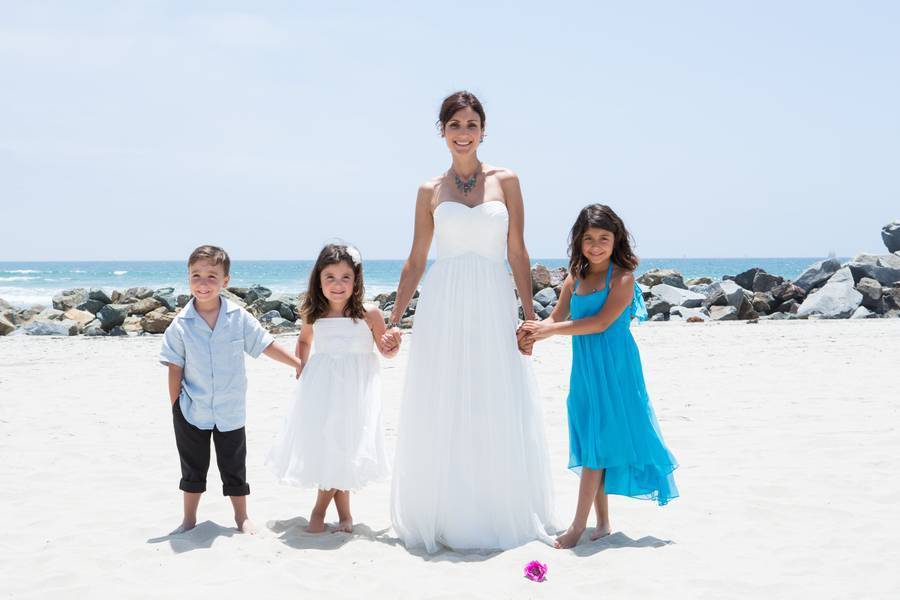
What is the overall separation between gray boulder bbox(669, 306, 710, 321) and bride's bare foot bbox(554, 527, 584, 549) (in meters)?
15.8

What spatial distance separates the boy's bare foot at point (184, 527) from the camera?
4426mm

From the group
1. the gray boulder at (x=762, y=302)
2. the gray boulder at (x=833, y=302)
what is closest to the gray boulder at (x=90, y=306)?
the gray boulder at (x=762, y=302)

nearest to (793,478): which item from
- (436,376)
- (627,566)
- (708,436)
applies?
(708,436)

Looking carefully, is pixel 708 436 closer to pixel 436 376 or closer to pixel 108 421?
pixel 436 376

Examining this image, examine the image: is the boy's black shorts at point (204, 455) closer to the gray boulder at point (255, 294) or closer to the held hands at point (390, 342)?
the held hands at point (390, 342)

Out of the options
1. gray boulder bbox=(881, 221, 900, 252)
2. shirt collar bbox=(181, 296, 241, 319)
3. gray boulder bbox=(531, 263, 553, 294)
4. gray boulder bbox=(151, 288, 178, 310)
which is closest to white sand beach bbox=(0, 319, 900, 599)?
shirt collar bbox=(181, 296, 241, 319)

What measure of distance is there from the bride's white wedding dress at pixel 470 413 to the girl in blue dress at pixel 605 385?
8.4 inches

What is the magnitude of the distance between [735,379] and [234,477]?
22.7 ft

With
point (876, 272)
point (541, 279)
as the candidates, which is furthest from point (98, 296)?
point (876, 272)

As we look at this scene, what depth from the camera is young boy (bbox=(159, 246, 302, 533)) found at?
4.42m

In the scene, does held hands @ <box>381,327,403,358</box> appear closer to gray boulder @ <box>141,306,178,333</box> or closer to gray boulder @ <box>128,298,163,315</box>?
gray boulder @ <box>141,306,178,333</box>

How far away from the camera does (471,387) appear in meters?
4.41

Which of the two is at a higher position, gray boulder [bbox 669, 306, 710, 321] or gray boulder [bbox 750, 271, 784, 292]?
gray boulder [bbox 750, 271, 784, 292]

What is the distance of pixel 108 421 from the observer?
7.66m
